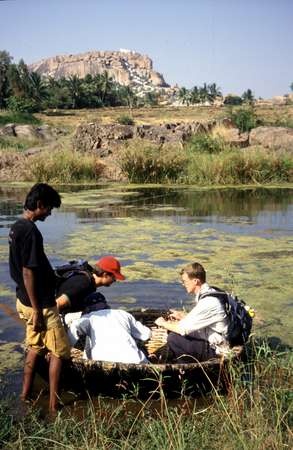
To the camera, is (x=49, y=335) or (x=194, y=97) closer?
(x=49, y=335)

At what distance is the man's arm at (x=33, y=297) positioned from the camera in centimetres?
338

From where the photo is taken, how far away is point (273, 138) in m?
19.5

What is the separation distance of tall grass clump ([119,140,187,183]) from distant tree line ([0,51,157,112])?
29.5 meters

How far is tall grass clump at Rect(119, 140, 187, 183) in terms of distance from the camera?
1600cm

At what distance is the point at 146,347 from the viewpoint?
15.4 feet

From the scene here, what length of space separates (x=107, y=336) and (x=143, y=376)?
0.41m

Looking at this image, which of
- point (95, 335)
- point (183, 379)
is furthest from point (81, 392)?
point (183, 379)

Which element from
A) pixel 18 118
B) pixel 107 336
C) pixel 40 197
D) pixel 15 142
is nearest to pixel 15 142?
pixel 15 142

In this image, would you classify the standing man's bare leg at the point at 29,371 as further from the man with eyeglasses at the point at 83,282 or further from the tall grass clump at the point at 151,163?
the tall grass clump at the point at 151,163

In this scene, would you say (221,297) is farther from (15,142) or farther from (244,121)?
(244,121)

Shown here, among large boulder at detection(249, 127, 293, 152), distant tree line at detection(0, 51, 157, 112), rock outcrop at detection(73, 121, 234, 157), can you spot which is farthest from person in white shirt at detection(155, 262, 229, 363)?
distant tree line at detection(0, 51, 157, 112)

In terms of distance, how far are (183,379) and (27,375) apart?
3.09 ft

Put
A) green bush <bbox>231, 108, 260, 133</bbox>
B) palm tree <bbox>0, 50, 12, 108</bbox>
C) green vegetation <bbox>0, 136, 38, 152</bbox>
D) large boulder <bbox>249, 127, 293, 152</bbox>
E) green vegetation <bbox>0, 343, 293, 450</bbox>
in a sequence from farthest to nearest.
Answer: palm tree <bbox>0, 50, 12, 108</bbox> → green bush <bbox>231, 108, 260, 133</bbox> → green vegetation <bbox>0, 136, 38, 152</bbox> → large boulder <bbox>249, 127, 293, 152</bbox> → green vegetation <bbox>0, 343, 293, 450</bbox>

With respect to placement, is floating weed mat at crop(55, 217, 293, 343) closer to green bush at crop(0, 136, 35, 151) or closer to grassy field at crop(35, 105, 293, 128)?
green bush at crop(0, 136, 35, 151)
